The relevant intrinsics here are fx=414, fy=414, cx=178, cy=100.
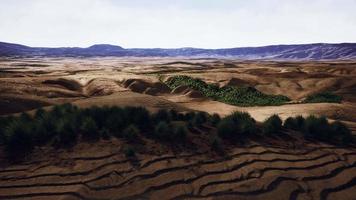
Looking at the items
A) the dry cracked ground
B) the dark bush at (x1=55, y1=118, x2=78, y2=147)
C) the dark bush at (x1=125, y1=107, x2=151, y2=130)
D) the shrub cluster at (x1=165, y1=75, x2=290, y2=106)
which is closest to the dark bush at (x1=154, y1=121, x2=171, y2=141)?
the dry cracked ground

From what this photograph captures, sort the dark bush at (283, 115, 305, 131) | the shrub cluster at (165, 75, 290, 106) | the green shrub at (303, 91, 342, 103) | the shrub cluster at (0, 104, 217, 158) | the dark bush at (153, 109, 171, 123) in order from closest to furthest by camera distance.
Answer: the shrub cluster at (0, 104, 217, 158), the dark bush at (153, 109, 171, 123), the dark bush at (283, 115, 305, 131), the shrub cluster at (165, 75, 290, 106), the green shrub at (303, 91, 342, 103)

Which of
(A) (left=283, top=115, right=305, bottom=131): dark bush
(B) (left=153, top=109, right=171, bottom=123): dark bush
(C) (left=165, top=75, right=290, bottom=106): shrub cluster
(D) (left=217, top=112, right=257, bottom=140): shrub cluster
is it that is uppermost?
(B) (left=153, top=109, right=171, bottom=123): dark bush

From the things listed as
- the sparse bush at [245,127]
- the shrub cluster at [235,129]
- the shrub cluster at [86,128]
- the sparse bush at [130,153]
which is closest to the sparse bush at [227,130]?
the shrub cluster at [235,129]

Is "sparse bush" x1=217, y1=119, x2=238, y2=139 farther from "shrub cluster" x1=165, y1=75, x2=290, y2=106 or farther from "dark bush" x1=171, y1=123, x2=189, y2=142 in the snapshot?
"shrub cluster" x1=165, y1=75, x2=290, y2=106

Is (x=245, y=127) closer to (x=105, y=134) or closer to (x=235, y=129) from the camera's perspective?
(x=235, y=129)

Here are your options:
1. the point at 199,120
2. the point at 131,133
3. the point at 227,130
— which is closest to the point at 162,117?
the point at 199,120

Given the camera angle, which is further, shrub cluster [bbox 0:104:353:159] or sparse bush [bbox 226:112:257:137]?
sparse bush [bbox 226:112:257:137]

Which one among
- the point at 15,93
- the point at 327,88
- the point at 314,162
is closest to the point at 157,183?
the point at 314,162

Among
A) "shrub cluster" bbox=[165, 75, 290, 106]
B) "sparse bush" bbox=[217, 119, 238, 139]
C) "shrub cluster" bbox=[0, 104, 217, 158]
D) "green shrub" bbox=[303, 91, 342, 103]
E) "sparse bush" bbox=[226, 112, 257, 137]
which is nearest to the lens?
"shrub cluster" bbox=[0, 104, 217, 158]
